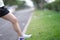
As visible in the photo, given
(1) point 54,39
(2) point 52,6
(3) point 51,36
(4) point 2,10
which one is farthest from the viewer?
(2) point 52,6

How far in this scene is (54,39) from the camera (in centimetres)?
593

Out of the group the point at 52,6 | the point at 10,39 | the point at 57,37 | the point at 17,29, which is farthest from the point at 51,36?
the point at 52,6

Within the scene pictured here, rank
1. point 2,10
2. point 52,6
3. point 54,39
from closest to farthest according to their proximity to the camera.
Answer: point 2,10, point 54,39, point 52,6

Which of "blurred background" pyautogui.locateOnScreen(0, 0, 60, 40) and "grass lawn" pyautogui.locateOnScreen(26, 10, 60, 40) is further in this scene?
"blurred background" pyautogui.locateOnScreen(0, 0, 60, 40)

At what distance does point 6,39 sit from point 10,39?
6.3 inches

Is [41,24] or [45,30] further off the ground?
[45,30]

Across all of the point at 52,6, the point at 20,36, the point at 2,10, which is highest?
the point at 2,10

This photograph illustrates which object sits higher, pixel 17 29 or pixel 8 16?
pixel 8 16

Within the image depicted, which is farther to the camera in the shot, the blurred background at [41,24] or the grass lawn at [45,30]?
the blurred background at [41,24]

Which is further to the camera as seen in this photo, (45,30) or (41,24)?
(41,24)

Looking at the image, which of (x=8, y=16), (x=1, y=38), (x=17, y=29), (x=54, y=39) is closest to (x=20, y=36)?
(x=17, y=29)

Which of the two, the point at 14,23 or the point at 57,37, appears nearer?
the point at 14,23

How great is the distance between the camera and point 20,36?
16.6 ft

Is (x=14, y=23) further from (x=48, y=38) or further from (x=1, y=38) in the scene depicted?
(x=1, y=38)
